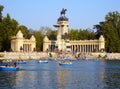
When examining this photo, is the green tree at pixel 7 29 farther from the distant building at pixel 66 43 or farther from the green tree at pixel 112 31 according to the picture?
the green tree at pixel 112 31

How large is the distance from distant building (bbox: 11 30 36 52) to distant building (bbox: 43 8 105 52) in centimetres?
645

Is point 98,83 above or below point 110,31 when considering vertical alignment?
below

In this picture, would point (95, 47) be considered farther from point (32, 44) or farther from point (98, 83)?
point (98, 83)

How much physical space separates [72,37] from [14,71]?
9762 cm

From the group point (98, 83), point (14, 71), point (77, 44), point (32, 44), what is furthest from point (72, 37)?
point (98, 83)

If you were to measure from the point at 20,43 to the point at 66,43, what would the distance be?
1665 centimetres

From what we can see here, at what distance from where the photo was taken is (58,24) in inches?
6161


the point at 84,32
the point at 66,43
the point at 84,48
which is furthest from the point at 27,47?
the point at 84,32

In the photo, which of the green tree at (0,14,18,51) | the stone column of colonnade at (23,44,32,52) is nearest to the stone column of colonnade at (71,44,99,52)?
the stone column of colonnade at (23,44,32,52)

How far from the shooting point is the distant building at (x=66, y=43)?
156m

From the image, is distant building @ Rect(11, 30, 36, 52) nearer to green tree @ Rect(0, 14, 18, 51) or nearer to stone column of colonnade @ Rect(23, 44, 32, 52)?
stone column of colonnade @ Rect(23, 44, 32, 52)

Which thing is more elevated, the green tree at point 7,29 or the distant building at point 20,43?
the green tree at point 7,29

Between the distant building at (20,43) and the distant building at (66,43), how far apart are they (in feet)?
21.2

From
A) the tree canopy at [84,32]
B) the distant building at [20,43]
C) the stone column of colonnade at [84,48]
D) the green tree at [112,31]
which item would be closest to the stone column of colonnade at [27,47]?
the distant building at [20,43]
